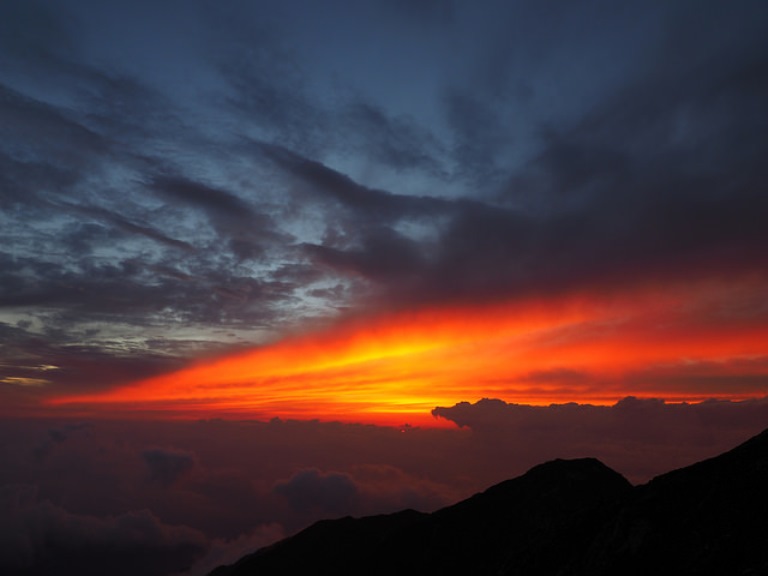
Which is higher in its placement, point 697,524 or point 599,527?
point 697,524

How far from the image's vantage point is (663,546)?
43281mm

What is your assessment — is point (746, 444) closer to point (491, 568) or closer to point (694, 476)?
point (694, 476)

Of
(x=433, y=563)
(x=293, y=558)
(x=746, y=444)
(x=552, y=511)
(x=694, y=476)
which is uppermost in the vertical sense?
(x=746, y=444)

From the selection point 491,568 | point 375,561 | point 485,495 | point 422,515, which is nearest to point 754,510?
point 491,568

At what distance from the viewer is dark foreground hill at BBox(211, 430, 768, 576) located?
40.4m

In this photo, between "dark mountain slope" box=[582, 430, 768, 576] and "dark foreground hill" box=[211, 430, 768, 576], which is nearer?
"dark mountain slope" box=[582, 430, 768, 576]

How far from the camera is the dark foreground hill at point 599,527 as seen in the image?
4041 centimetres

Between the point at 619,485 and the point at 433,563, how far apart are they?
43.4 metres

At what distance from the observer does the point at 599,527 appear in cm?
5441

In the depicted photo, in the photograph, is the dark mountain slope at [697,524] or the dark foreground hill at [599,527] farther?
the dark foreground hill at [599,527]

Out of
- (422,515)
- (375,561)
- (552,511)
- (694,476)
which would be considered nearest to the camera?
(694,476)

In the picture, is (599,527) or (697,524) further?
(599,527)

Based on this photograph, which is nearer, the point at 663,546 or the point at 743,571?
the point at 743,571

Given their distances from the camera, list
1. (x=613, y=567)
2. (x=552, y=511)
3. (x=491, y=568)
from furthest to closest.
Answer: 1. (x=552, y=511)
2. (x=491, y=568)
3. (x=613, y=567)
